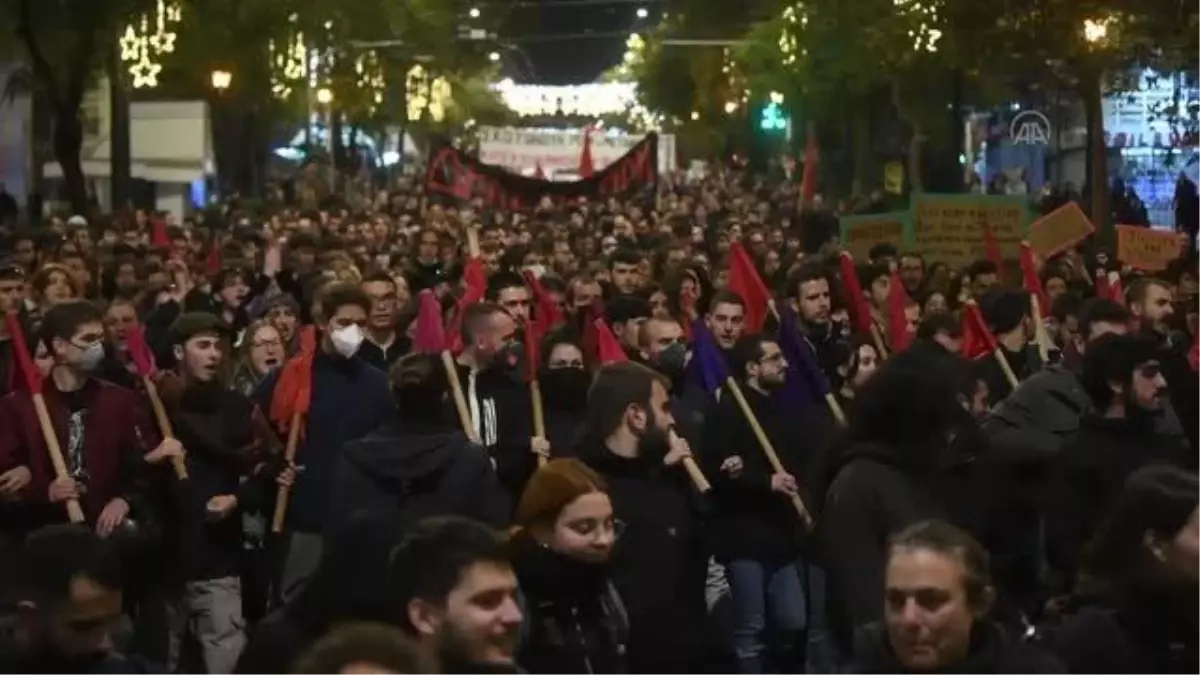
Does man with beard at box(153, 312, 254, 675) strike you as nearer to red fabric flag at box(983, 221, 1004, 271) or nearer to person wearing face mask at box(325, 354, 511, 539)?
person wearing face mask at box(325, 354, 511, 539)

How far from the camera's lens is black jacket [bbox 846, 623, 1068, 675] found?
17.1 feet

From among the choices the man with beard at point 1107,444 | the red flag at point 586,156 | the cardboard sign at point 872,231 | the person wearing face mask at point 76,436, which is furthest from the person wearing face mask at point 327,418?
the red flag at point 586,156

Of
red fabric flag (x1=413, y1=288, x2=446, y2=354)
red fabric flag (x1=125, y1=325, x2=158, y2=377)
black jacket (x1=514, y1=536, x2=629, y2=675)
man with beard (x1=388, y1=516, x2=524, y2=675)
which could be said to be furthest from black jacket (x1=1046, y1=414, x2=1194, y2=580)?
red fabric flag (x1=125, y1=325, x2=158, y2=377)

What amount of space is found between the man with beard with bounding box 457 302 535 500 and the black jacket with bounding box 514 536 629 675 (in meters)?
4.00

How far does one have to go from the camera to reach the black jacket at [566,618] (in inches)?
239

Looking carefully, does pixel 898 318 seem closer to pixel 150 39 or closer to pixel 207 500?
pixel 207 500

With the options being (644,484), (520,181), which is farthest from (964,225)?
(520,181)

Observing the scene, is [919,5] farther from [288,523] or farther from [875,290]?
[288,523]

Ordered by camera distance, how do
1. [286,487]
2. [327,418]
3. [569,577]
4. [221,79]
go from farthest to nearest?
1. [221,79]
2. [327,418]
3. [286,487]
4. [569,577]

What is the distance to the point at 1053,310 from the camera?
13.9 meters

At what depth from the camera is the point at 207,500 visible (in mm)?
9875

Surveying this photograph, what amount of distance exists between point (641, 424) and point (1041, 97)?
36136 millimetres

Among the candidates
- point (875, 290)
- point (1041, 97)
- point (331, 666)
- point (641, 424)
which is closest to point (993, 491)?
point (641, 424)

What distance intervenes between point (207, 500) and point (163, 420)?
383 millimetres
